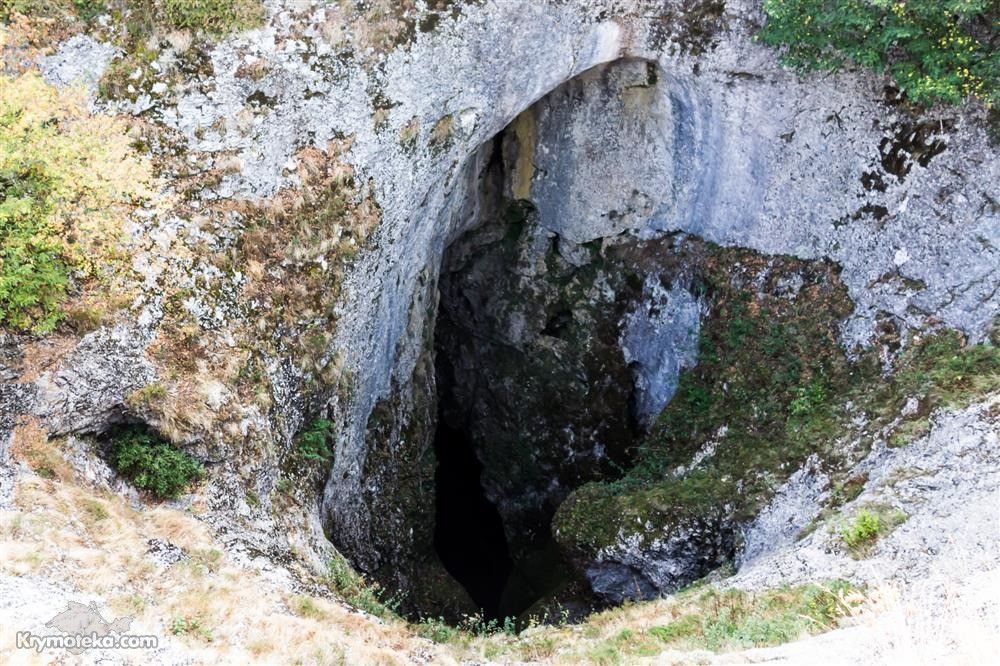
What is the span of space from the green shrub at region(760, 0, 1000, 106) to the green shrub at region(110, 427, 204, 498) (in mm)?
14882

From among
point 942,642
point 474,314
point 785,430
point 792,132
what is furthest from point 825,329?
point 474,314

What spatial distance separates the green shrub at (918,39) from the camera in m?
13.3

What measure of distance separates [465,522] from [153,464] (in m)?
18.1

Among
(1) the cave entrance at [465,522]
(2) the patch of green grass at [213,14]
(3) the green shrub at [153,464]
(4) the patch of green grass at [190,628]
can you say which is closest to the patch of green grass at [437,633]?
(4) the patch of green grass at [190,628]

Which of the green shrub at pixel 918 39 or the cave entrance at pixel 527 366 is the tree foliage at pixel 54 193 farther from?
the green shrub at pixel 918 39

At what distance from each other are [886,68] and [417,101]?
10.6 m

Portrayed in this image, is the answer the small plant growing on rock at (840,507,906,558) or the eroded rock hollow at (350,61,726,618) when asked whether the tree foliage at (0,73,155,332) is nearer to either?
the eroded rock hollow at (350,61,726,618)

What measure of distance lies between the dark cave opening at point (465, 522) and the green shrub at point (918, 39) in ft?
64.5

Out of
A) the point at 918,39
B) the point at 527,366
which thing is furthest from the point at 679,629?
the point at 527,366

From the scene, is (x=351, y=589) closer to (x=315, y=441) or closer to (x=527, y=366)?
(x=315, y=441)

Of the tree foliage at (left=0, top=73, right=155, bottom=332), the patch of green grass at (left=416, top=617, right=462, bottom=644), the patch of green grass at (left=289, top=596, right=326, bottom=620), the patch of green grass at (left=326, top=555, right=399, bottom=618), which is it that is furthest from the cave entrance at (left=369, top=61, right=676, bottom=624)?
the tree foliage at (left=0, top=73, right=155, bottom=332)

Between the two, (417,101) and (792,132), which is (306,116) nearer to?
(417,101)

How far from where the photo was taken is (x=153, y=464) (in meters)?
12.0

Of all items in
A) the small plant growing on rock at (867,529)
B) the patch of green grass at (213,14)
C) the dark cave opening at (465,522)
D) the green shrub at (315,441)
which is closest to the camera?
the small plant growing on rock at (867,529)
